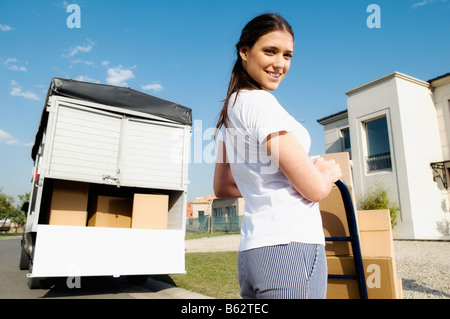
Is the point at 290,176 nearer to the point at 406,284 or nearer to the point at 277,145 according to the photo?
the point at 277,145

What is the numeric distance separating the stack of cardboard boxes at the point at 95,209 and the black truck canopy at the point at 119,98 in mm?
1296

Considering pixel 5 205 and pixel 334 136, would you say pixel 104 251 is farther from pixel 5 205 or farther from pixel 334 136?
pixel 5 205

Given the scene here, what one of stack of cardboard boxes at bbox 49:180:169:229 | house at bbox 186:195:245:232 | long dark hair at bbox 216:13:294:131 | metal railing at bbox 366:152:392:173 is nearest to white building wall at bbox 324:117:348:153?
metal railing at bbox 366:152:392:173

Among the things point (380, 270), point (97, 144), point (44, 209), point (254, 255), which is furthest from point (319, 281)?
point (44, 209)

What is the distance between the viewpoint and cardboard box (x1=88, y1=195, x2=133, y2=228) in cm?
510

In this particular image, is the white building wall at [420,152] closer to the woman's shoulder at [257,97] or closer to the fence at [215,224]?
the woman's shoulder at [257,97]

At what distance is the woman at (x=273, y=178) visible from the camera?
91 cm

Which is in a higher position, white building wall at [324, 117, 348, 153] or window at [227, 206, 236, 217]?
white building wall at [324, 117, 348, 153]

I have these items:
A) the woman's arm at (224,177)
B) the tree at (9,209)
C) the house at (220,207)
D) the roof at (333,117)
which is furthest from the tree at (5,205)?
Answer: the woman's arm at (224,177)

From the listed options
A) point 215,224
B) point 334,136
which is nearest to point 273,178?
point 334,136

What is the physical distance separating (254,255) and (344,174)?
94 centimetres

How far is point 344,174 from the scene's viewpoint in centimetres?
170

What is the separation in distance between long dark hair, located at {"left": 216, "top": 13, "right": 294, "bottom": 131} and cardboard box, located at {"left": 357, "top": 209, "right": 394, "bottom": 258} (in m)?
1.04

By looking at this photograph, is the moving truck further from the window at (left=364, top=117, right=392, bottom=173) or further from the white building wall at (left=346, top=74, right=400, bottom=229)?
the window at (left=364, top=117, right=392, bottom=173)
